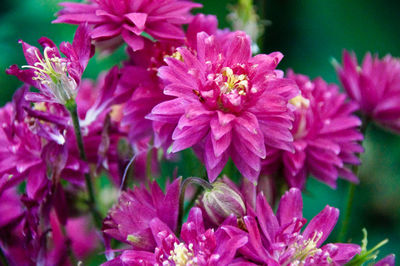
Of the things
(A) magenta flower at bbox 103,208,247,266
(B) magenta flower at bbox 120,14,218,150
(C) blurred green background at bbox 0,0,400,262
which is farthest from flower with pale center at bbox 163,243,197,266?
(C) blurred green background at bbox 0,0,400,262

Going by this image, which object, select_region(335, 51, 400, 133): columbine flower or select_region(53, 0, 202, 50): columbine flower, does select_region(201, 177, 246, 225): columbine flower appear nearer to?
select_region(53, 0, 202, 50): columbine flower

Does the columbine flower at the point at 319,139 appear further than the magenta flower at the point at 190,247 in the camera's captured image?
Yes

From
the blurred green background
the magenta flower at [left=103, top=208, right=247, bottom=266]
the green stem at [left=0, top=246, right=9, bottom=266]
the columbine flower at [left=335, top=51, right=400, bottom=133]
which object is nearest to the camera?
the magenta flower at [left=103, top=208, right=247, bottom=266]

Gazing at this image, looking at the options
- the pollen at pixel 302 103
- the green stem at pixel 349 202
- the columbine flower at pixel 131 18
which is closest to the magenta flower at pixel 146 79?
the columbine flower at pixel 131 18

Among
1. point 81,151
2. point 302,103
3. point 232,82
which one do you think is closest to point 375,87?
point 302,103

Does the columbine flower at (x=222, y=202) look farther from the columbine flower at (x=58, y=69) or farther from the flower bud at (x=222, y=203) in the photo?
the columbine flower at (x=58, y=69)

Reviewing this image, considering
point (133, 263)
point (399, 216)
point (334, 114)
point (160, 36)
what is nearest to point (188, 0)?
point (160, 36)

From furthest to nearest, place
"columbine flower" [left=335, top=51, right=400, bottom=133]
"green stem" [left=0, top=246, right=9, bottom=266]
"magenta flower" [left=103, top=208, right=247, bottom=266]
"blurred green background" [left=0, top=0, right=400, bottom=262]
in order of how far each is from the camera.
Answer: "blurred green background" [left=0, top=0, right=400, bottom=262] → "columbine flower" [left=335, top=51, right=400, bottom=133] → "green stem" [left=0, top=246, right=9, bottom=266] → "magenta flower" [left=103, top=208, right=247, bottom=266]
